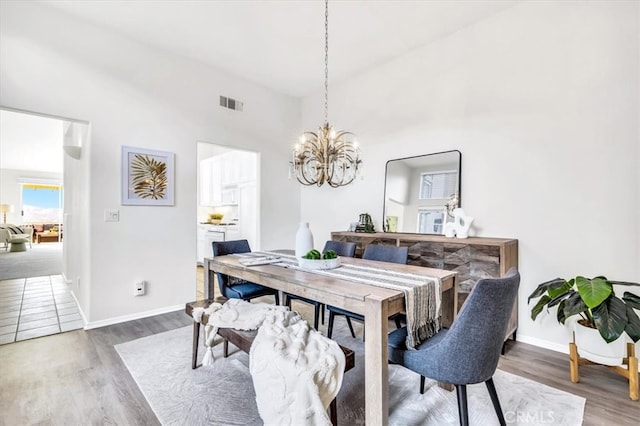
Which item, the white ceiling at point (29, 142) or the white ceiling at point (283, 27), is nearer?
the white ceiling at point (283, 27)

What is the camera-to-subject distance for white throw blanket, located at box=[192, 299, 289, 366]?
6.06 ft

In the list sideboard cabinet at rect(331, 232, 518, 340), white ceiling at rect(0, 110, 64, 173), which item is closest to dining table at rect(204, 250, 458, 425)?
sideboard cabinet at rect(331, 232, 518, 340)

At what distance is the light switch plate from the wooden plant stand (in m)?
4.23

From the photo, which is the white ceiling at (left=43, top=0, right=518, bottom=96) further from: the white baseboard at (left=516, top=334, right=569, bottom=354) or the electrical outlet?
the white baseboard at (left=516, top=334, right=569, bottom=354)

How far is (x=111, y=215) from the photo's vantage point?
3148mm

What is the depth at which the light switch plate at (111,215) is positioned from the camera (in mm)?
3113

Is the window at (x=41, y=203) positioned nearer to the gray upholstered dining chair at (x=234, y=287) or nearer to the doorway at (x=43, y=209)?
the doorway at (x=43, y=209)

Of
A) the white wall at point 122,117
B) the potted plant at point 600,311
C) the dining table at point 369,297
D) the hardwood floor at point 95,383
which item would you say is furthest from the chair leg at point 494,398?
the white wall at point 122,117

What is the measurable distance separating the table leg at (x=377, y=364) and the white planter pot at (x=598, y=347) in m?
1.61

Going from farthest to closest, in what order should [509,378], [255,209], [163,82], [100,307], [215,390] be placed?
[255,209] → [163,82] → [100,307] → [509,378] → [215,390]

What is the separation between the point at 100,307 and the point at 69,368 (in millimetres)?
936

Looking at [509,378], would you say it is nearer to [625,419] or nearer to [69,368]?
[625,419]

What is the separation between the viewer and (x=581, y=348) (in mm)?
2057

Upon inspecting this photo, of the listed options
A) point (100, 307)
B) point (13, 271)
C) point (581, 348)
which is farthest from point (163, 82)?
point (13, 271)
